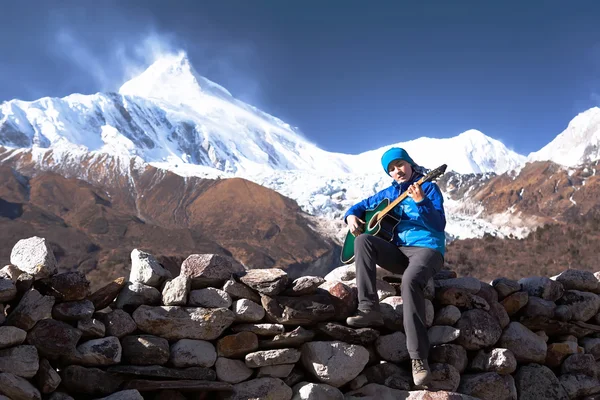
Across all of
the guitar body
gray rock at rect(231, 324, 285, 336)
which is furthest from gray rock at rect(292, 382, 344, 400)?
the guitar body

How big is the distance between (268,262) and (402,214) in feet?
178

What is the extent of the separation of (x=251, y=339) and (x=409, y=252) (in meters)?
1.63

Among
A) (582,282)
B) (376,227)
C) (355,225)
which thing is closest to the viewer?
(376,227)

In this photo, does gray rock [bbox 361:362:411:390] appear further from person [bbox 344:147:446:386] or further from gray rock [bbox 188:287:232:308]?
gray rock [bbox 188:287:232:308]

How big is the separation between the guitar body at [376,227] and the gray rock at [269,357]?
127 centimetres

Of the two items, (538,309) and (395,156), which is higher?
(395,156)

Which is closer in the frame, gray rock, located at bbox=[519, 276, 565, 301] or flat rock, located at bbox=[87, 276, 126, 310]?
flat rock, located at bbox=[87, 276, 126, 310]

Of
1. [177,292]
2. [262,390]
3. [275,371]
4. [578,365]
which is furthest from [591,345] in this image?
[177,292]

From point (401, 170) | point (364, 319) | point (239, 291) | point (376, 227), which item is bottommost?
point (364, 319)

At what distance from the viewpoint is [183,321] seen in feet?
14.4

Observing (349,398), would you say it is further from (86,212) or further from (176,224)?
(176,224)

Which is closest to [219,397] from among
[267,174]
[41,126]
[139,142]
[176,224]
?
[176,224]

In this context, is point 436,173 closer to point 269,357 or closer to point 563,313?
point 269,357

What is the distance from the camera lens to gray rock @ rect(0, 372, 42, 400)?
3646mm
